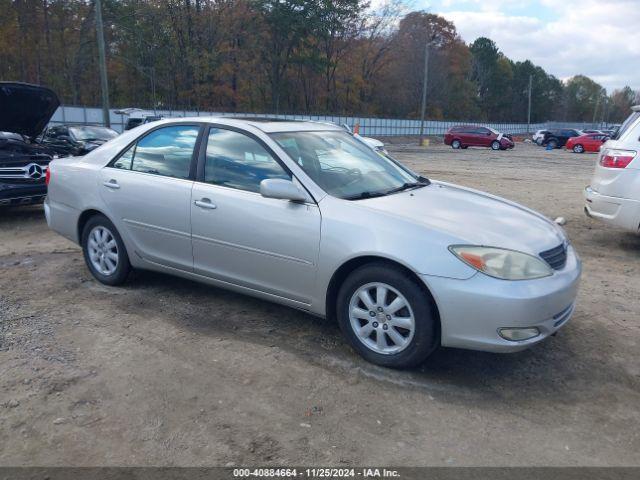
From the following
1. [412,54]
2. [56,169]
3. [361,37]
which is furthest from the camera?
[412,54]

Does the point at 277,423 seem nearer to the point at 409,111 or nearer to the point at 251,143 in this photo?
the point at 251,143

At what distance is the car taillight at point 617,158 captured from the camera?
6221mm

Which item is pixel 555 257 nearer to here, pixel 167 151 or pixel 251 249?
pixel 251 249

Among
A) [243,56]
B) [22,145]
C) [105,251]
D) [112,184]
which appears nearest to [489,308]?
[112,184]

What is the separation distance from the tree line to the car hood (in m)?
40.9

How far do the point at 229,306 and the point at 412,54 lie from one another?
70025 mm

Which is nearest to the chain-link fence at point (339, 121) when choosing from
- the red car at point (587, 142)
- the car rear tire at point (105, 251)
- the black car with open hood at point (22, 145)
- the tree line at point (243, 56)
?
the tree line at point (243, 56)

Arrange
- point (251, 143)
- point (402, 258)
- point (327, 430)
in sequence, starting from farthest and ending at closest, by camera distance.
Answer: point (251, 143), point (402, 258), point (327, 430)

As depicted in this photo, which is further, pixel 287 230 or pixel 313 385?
pixel 287 230

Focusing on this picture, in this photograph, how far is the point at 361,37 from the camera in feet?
211

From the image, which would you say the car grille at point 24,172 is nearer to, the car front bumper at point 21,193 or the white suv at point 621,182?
the car front bumper at point 21,193

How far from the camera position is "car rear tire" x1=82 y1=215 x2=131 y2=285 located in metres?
4.82

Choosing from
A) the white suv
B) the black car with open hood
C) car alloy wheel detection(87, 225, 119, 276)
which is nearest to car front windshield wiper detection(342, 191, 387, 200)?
car alloy wheel detection(87, 225, 119, 276)

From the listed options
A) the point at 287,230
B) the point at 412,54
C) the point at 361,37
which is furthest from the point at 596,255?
the point at 412,54
